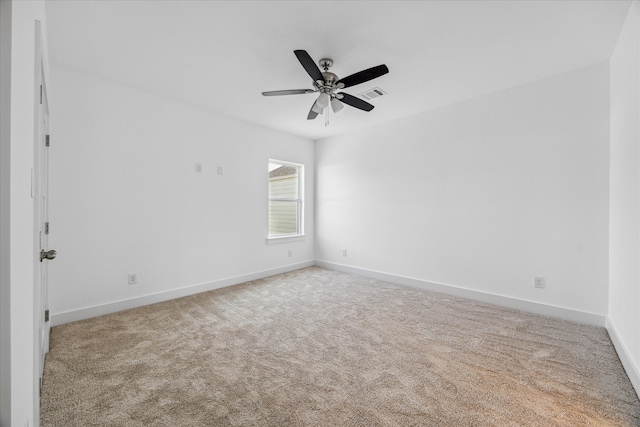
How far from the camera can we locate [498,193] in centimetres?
337

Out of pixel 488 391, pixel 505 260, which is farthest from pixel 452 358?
pixel 505 260

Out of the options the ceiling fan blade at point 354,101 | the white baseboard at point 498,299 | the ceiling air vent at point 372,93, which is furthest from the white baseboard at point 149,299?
the ceiling air vent at point 372,93

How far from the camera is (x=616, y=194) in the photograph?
2.44 meters

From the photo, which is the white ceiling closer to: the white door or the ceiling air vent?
the ceiling air vent

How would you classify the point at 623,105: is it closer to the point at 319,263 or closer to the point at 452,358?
the point at 452,358

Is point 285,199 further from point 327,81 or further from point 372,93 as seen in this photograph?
point 327,81

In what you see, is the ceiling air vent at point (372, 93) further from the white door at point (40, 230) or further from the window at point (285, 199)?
the white door at point (40, 230)

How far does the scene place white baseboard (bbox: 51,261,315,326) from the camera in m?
2.79

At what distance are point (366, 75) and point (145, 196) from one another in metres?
2.91

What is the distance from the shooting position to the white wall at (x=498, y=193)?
110 inches

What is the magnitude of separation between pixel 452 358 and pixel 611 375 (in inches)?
41.6

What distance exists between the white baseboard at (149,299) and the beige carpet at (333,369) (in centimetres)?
12
